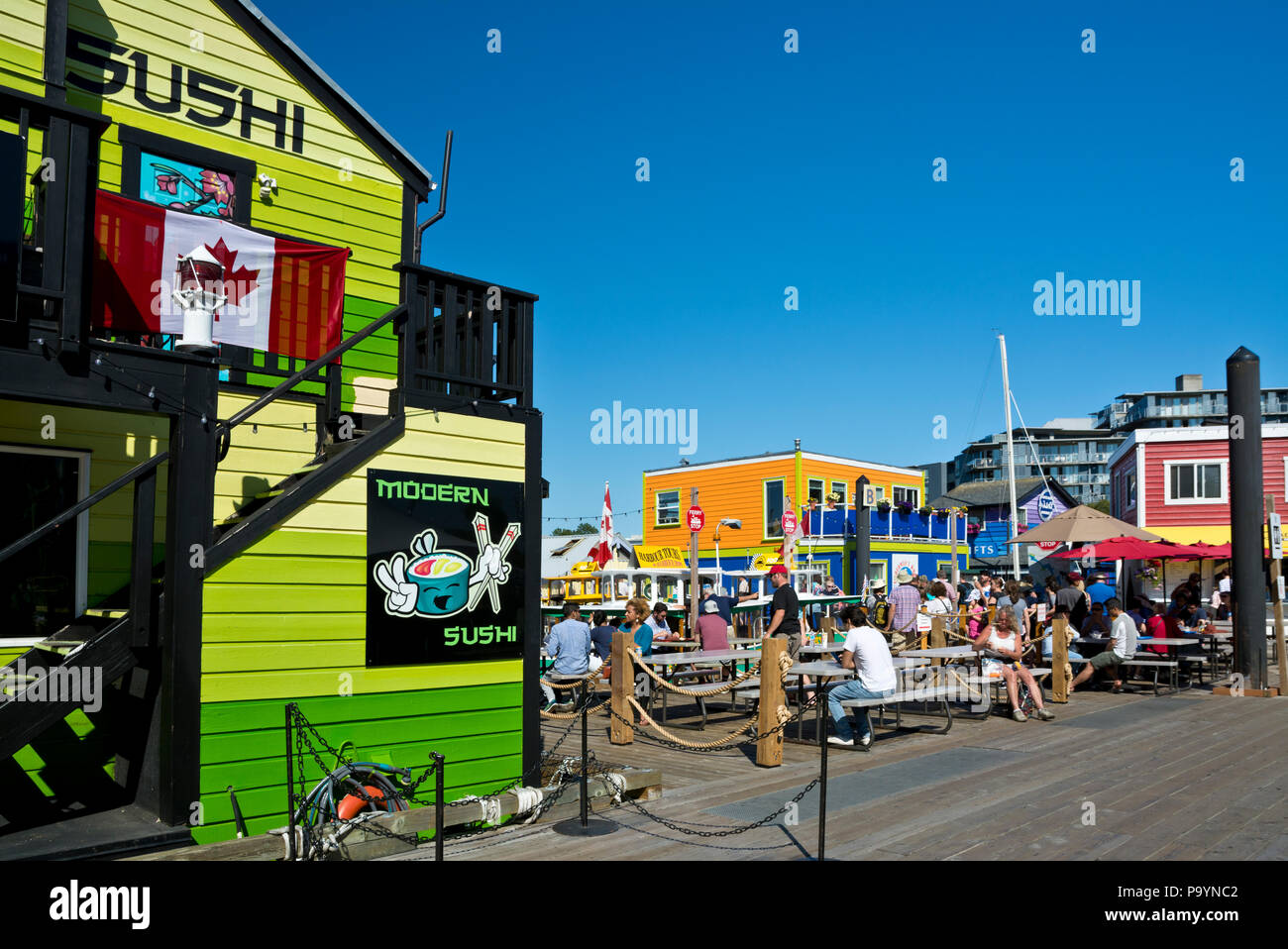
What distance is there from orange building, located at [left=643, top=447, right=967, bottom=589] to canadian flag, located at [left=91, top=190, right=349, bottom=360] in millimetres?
25989

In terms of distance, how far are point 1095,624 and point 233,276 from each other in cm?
1411

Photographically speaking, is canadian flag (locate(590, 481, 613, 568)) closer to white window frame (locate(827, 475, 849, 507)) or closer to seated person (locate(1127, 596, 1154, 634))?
seated person (locate(1127, 596, 1154, 634))

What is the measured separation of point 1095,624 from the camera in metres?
16.0

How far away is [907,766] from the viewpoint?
9125 mm

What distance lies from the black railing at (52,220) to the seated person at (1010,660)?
1060 cm

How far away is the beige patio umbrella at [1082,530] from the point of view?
689 inches

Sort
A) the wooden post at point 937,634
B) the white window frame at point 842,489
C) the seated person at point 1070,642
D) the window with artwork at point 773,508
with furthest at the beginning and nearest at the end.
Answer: the white window frame at point 842,489 → the window with artwork at point 773,508 → the seated person at point 1070,642 → the wooden post at point 937,634

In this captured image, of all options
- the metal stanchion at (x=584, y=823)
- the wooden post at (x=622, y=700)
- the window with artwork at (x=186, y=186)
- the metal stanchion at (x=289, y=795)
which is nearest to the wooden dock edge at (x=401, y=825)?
the metal stanchion at (x=289, y=795)

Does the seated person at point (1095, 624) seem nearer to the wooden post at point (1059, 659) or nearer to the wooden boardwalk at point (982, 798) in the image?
the wooden post at point (1059, 659)

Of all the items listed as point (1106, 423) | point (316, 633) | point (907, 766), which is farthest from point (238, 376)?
point (1106, 423)

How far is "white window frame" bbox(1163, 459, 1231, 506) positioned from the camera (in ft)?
93.6

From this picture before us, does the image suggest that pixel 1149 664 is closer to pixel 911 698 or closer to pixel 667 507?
pixel 911 698

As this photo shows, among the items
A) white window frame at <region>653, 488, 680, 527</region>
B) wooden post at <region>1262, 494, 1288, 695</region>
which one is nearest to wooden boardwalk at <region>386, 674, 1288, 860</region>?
wooden post at <region>1262, 494, 1288, 695</region>
